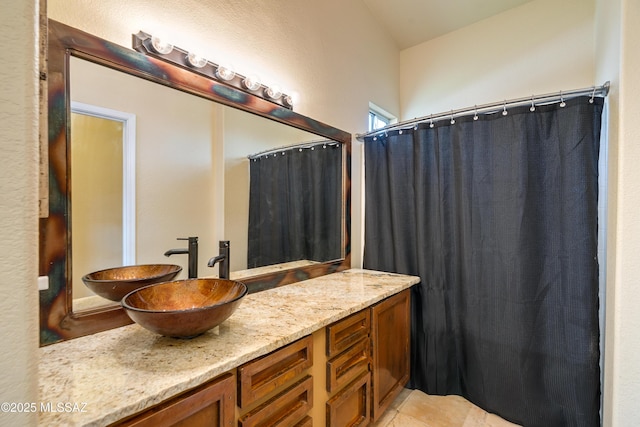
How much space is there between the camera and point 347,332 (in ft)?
4.77

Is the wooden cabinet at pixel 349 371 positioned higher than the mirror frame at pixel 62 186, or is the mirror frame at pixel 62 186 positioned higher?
the mirror frame at pixel 62 186

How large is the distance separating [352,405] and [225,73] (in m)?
1.85

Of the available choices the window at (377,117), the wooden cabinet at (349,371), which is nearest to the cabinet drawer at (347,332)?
the wooden cabinet at (349,371)

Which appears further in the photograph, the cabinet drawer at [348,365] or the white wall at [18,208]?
the cabinet drawer at [348,365]

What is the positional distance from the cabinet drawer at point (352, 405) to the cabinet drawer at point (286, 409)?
183 millimetres

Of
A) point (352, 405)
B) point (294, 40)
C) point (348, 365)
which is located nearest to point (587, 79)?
point (294, 40)

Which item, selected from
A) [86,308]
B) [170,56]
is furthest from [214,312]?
[170,56]

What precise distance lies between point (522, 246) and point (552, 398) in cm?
91

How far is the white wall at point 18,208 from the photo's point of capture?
1.68 ft

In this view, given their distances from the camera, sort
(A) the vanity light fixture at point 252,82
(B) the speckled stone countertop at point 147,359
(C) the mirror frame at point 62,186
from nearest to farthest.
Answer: (B) the speckled stone countertop at point 147,359 → (C) the mirror frame at point 62,186 → (A) the vanity light fixture at point 252,82

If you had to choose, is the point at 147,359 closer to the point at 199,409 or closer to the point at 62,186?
the point at 199,409

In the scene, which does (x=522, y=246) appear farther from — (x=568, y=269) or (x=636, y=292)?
(x=636, y=292)

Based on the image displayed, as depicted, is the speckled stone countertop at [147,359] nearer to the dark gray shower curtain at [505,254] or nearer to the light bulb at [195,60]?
the dark gray shower curtain at [505,254]

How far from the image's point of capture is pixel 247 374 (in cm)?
97
